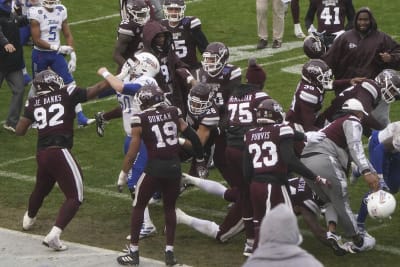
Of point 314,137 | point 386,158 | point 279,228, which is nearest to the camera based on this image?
point 279,228

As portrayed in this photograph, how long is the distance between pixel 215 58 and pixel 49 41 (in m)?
3.69

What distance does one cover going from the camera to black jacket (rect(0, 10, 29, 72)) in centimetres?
1374

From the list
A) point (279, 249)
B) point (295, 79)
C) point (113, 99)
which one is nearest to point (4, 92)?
point (113, 99)

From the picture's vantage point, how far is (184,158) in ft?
37.3

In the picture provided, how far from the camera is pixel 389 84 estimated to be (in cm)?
1054

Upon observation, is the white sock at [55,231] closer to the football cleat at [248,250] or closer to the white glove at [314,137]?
the football cleat at [248,250]

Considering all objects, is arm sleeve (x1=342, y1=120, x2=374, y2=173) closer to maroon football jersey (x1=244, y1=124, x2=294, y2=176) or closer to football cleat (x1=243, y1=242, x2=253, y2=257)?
maroon football jersey (x1=244, y1=124, x2=294, y2=176)

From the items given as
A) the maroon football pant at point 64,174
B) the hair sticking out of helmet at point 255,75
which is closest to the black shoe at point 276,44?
the hair sticking out of helmet at point 255,75

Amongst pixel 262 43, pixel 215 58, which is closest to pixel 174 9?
pixel 215 58

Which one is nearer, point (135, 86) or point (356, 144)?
point (356, 144)

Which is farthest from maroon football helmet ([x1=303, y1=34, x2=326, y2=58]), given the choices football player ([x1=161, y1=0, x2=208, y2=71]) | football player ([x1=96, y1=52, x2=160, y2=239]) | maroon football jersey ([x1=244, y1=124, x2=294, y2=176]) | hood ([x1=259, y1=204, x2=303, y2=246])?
hood ([x1=259, y1=204, x2=303, y2=246])

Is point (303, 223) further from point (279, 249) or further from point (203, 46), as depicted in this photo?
point (279, 249)

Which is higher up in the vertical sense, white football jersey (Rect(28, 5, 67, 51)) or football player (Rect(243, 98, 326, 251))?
football player (Rect(243, 98, 326, 251))

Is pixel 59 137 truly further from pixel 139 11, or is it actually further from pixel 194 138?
pixel 139 11
